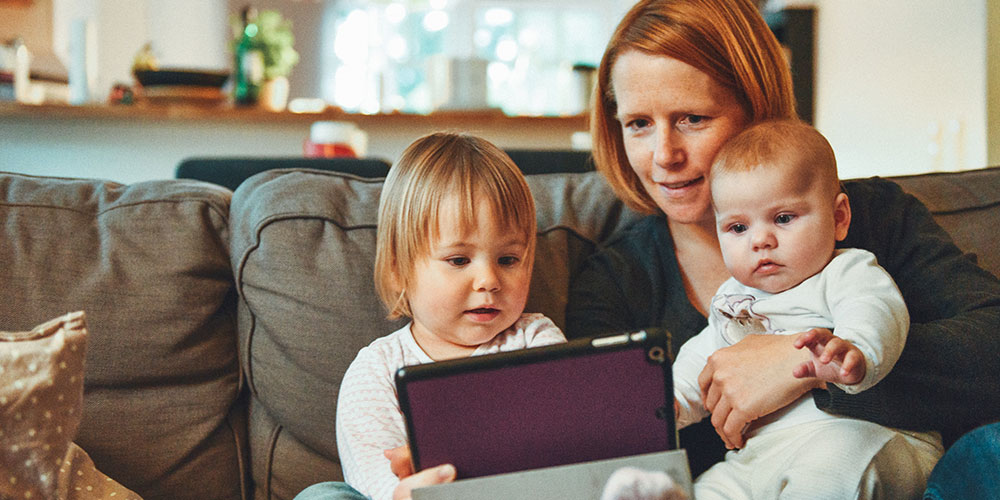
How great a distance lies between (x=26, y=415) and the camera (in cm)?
100

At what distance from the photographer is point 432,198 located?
3.86 feet

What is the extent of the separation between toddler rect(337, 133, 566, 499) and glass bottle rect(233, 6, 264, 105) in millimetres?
2717

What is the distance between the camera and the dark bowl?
3.34m

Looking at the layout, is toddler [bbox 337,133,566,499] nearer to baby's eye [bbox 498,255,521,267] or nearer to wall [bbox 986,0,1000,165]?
baby's eye [bbox 498,255,521,267]

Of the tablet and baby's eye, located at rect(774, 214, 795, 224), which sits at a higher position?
baby's eye, located at rect(774, 214, 795, 224)

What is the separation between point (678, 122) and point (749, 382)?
17.5 inches

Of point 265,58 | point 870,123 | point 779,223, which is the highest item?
point 265,58

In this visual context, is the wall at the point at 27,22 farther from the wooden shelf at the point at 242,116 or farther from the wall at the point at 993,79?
the wall at the point at 993,79

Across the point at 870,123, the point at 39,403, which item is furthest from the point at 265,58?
the point at 39,403

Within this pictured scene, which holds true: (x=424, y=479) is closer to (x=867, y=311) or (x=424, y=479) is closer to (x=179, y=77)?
(x=867, y=311)

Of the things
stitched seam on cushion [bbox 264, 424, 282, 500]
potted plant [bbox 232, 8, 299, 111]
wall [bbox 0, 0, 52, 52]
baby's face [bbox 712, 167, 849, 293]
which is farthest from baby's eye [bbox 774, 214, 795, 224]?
wall [bbox 0, 0, 52, 52]

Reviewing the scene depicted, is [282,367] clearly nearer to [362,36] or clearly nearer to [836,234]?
[836,234]

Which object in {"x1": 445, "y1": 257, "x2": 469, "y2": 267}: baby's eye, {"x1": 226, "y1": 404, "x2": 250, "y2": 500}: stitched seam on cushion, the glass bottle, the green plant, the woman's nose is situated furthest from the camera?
the green plant

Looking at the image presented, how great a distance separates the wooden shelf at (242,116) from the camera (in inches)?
132
